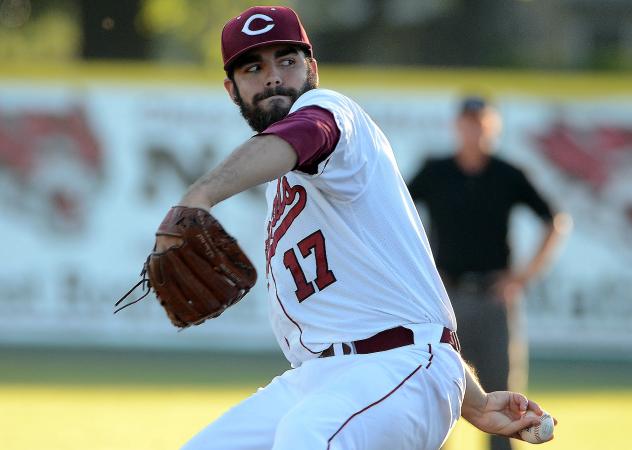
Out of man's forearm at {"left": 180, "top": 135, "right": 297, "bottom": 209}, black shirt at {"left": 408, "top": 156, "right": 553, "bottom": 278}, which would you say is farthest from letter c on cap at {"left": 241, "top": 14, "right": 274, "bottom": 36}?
black shirt at {"left": 408, "top": 156, "right": 553, "bottom": 278}

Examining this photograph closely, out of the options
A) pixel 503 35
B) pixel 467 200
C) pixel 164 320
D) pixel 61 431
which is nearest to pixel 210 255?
pixel 467 200

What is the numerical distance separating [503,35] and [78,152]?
7.17 m

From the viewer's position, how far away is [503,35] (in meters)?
17.7

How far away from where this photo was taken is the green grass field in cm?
841

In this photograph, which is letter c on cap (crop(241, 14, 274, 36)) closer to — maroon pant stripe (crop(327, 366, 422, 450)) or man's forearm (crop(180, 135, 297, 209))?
man's forearm (crop(180, 135, 297, 209))

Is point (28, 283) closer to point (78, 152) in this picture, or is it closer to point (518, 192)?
point (78, 152)

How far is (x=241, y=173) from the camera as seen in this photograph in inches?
133

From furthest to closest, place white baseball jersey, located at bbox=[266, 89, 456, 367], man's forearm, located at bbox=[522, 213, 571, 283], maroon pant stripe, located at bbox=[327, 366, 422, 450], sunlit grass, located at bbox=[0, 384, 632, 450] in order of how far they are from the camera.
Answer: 1. sunlit grass, located at bbox=[0, 384, 632, 450]
2. man's forearm, located at bbox=[522, 213, 571, 283]
3. white baseball jersey, located at bbox=[266, 89, 456, 367]
4. maroon pant stripe, located at bbox=[327, 366, 422, 450]

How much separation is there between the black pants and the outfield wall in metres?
5.68

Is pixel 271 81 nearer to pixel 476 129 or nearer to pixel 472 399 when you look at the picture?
pixel 472 399

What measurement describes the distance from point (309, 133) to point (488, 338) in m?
3.87

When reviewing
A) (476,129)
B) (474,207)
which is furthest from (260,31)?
(474,207)

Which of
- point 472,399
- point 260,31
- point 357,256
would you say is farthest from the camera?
point 472,399

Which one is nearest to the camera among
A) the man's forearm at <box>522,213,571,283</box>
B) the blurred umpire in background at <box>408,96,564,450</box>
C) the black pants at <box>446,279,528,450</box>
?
the black pants at <box>446,279,528,450</box>
